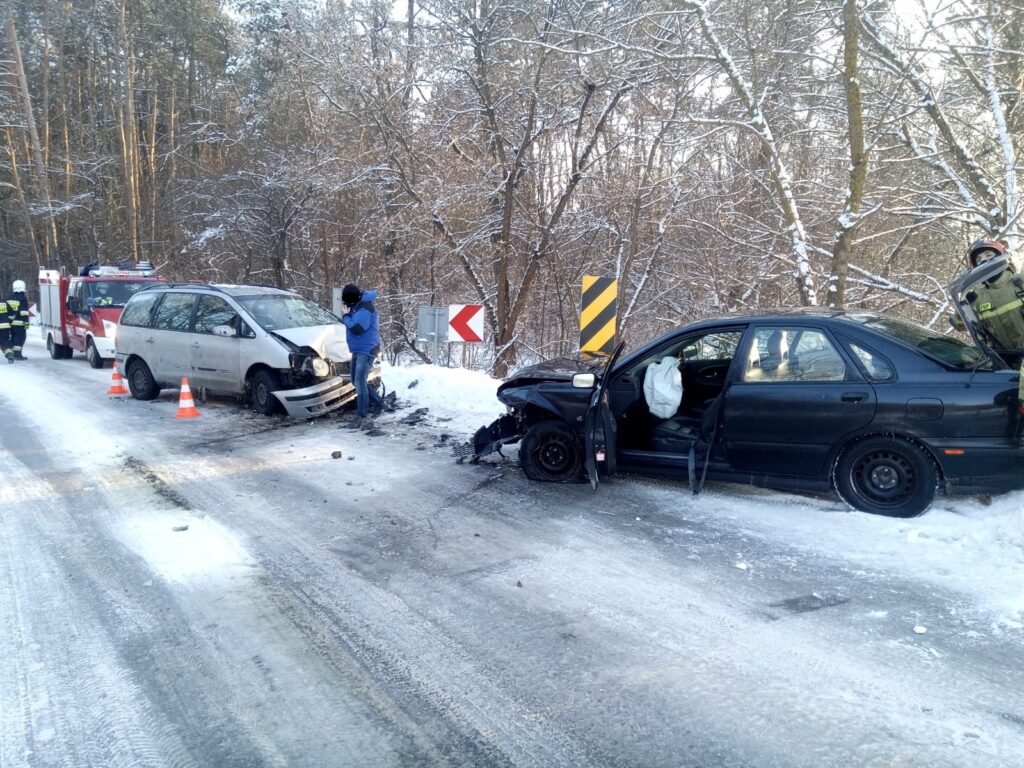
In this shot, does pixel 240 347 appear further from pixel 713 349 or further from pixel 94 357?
pixel 94 357

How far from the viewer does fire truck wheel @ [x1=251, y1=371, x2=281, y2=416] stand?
9.67 meters

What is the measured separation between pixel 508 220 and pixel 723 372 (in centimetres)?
747

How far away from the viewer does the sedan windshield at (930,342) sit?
5.30 metres

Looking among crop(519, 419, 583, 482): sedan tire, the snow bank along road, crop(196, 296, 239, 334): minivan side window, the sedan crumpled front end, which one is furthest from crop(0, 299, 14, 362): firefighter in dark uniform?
crop(519, 419, 583, 482): sedan tire

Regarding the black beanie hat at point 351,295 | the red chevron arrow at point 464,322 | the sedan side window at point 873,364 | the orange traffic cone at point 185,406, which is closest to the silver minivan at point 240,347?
the orange traffic cone at point 185,406

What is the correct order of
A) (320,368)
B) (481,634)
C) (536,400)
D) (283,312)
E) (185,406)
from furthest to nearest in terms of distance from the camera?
(283,312) < (185,406) < (320,368) < (536,400) < (481,634)

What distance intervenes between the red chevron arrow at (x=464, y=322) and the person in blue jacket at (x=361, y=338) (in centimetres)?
150

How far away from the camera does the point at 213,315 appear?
10406 mm

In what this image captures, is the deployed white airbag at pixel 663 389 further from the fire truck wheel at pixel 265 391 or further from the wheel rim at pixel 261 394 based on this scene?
the wheel rim at pixel 261 394

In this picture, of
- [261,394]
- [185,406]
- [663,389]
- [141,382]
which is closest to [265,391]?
[261,394]

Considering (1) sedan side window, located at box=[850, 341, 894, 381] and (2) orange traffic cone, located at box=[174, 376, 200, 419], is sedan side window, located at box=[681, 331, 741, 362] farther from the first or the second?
(2) orange traffic cone, located at box=[174, 376, 200, 419]

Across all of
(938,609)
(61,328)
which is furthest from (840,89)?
(61,328)

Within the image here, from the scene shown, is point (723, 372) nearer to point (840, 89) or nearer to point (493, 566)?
point (493, 566)

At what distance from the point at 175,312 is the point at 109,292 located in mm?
7444
